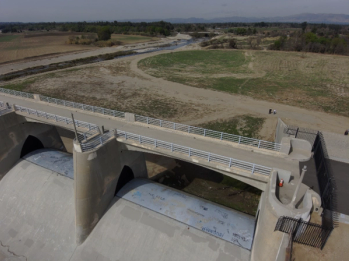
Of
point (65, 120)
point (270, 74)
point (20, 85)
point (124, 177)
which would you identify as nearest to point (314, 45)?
point (270, 74)

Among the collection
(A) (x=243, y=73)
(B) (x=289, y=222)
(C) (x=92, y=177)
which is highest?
(B) (x=289, y=222)

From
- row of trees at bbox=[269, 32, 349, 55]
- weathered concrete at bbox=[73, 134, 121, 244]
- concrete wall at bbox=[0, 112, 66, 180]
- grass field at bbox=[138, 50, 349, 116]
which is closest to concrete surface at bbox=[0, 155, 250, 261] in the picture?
weathered concrete at bbox=[73, 134, 121, 244]

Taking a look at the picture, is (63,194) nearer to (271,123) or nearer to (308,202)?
(308,202)

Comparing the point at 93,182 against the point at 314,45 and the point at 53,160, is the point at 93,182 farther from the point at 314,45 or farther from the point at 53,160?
the point at 314,45

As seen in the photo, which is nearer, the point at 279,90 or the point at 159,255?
the point at 159,255

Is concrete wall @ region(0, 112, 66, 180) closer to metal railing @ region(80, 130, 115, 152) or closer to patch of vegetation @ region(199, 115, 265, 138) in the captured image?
metal railing @ region(80, 130, 115, 152)

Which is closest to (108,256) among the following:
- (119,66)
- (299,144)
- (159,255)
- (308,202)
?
(159,255)

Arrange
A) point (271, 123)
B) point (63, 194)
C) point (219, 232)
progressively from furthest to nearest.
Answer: point (271, 123) → point (63, 194) → point (219, 232)
